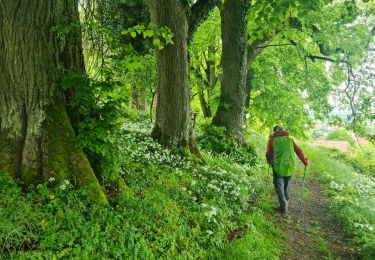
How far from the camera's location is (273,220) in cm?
795

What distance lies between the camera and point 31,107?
4910mm

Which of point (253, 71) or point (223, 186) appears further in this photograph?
point (253, 71)

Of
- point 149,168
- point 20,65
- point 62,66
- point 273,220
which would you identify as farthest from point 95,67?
point 273,220

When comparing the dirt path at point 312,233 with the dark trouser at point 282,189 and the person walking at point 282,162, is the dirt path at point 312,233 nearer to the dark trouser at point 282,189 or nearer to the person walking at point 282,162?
the dark trouser at point 282,189

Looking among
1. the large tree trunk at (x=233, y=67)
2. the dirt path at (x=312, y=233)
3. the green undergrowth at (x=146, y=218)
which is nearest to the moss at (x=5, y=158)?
the green undergrowth at (x=146, y=218)

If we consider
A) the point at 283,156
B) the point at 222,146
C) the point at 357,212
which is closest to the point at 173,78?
the point at 283,156

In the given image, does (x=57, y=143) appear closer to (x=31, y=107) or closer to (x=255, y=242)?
(x=31, y=107)

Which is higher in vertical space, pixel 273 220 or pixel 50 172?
pixel 50 172

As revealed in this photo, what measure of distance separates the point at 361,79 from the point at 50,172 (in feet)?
40.5

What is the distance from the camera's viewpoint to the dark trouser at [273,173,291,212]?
28.3 ft

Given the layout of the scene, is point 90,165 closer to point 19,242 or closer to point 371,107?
point 19,242

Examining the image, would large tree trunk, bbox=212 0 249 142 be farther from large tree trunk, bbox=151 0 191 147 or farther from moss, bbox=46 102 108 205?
moss, bbox=46 102 108 205

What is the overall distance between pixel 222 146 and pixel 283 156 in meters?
4.24

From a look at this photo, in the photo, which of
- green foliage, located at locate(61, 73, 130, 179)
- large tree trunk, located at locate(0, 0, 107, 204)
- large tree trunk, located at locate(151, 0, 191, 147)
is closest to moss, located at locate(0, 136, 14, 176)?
large tree trunk, located at locate(0, 0, 107, 204)
